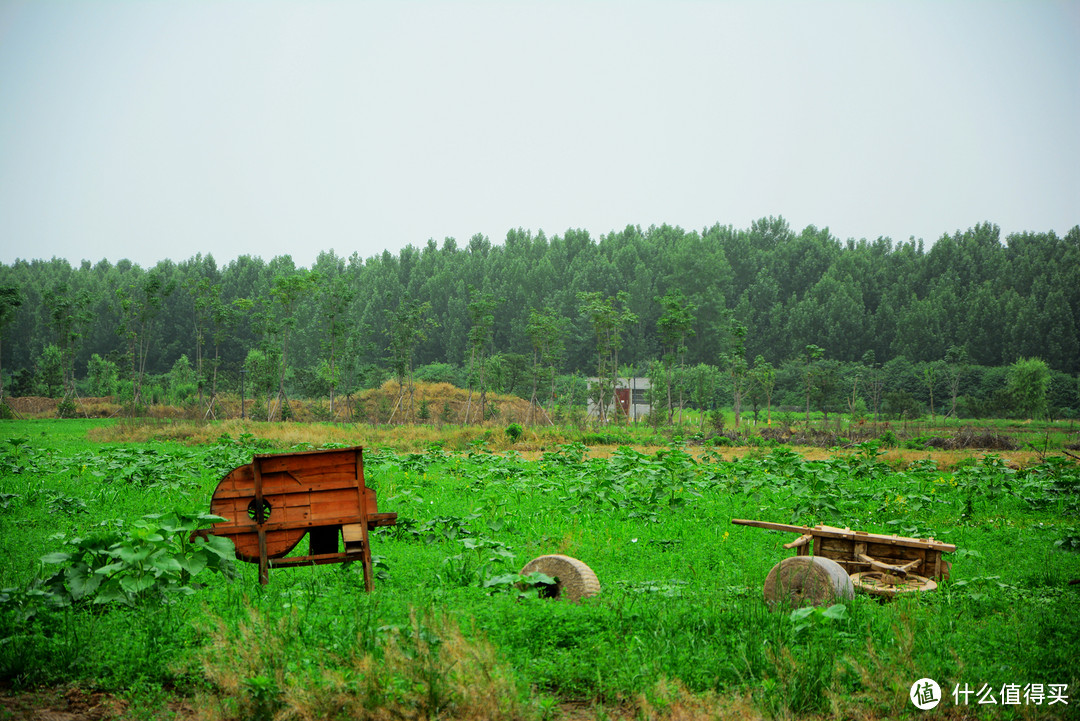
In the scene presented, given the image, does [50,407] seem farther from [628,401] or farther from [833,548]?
[833,548]

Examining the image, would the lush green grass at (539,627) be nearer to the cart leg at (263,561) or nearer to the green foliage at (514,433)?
the cart leg at (263,561)

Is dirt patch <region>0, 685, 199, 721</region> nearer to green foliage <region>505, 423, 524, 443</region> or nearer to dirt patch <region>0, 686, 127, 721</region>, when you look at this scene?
dirt patch <region>0, 686, 127, 721</region>

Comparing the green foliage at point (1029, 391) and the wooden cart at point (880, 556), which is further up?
the green foliage at point (1029, 391)

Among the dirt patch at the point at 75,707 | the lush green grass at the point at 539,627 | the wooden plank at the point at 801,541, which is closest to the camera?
the dirt patch at the point at 75,707

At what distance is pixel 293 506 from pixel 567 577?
2.37 meters

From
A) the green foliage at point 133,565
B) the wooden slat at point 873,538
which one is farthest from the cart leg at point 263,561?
the wooden slat at point 873,538

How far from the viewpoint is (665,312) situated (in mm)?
59969

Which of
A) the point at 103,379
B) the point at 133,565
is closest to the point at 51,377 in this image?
the point at 103,379

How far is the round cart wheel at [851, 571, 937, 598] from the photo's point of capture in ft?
21.6

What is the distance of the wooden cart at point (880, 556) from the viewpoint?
6975 mm

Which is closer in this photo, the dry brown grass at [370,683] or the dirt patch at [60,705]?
the dry brown grass at [370,683]

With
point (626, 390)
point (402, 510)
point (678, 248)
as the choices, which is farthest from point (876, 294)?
point (402, 510)

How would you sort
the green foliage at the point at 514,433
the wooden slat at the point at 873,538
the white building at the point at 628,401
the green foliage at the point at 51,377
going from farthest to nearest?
the green foliage at the point at 51,377 → the white building at the point at 628,401 → the green foliage at the point at 514,433 → the wooden slat at the point at 873,538

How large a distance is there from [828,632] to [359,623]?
10.2ft
